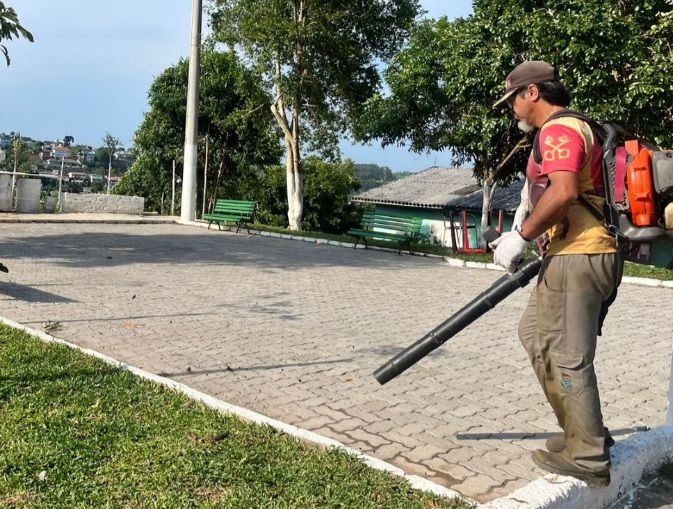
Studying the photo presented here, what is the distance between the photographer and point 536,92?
2971 millimetres

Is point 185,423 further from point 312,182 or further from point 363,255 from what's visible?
point 312,182

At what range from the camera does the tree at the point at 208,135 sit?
23.3 meters

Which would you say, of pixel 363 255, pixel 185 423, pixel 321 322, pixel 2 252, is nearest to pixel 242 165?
pixel 363 255

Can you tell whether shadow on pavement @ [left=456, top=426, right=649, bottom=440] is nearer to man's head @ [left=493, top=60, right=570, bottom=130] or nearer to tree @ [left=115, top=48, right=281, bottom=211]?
man's head @ [left=493, top=60, right=570, bottom=130]

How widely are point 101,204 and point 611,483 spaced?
1918cm

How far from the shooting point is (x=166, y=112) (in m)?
24.3

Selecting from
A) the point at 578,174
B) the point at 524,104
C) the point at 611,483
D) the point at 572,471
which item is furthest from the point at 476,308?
the point at 611,483

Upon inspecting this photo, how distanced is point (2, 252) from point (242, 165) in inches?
574

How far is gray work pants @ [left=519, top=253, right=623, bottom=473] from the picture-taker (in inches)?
112

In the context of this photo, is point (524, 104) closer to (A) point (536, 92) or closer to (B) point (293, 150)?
(A) point (536, 92)

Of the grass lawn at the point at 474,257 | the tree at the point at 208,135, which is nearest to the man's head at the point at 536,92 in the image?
the grass lawn at the point at 474,257

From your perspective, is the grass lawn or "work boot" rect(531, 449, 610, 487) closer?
"work boot" rect(531, 449, 610, 487)

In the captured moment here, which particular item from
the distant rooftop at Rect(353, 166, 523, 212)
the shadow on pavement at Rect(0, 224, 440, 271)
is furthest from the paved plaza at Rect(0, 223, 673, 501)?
the distant rooftop at Rect(353, 166, 523, 212)

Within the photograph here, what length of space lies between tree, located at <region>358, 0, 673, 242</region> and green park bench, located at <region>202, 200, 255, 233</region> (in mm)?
3567
